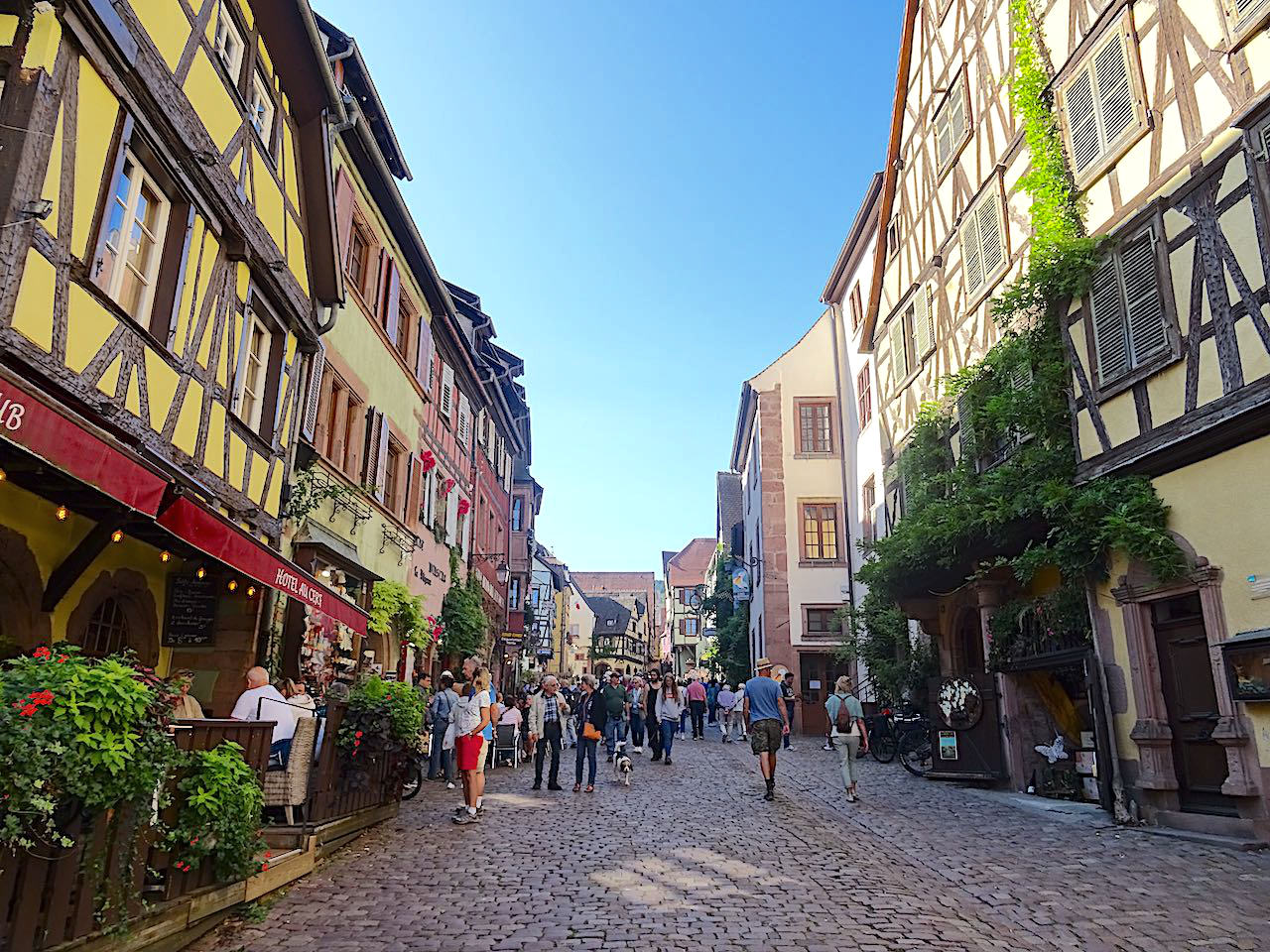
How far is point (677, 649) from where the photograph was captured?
82.5 metres

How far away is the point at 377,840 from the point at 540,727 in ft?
16.4

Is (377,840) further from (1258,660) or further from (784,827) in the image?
(1258,660)

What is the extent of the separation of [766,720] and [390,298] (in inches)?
361

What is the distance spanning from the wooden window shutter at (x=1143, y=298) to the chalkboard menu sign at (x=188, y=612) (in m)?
9.66

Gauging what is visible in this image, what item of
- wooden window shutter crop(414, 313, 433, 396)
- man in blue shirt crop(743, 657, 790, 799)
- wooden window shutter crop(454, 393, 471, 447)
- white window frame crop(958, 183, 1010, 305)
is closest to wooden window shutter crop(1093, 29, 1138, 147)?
white window frame crop(958, 183, 1010, 305)

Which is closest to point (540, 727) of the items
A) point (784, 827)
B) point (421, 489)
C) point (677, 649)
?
point (784, 827)

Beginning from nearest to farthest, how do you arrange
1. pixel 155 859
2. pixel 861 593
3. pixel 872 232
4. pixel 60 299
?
pixel 155 859 < pixel 60 299 < pixel 872 232 < pixel 861 593

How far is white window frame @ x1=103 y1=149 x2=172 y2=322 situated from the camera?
7383 millimetres

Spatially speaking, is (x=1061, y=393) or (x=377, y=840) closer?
(x=377, y=840)

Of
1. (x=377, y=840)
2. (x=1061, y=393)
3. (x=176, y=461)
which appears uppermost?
(x=1061, y=393)

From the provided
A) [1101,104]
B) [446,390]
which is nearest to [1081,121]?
[1101,104]

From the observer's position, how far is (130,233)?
25.2ft

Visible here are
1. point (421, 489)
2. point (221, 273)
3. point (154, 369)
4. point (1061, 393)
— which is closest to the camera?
point (154, 369)

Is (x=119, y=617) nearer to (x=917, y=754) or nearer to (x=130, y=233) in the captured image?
(x=130, y=233)
